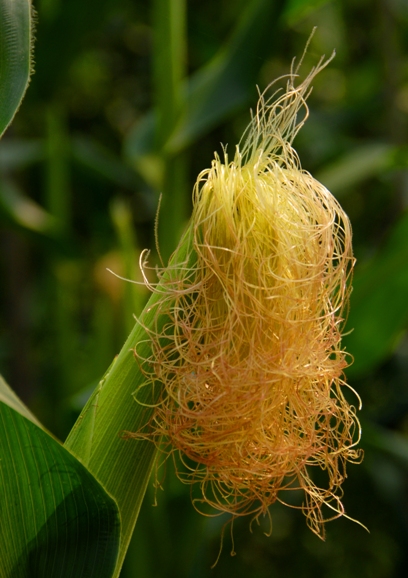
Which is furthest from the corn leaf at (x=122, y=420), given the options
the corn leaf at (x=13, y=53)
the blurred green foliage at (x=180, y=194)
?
the blurred green foliage at (x=180, y=194)

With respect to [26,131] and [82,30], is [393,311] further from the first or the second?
[26,131]

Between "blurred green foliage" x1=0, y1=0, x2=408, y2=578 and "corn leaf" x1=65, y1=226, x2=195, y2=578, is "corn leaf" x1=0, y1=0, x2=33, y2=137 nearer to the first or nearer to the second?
"corn leaf" x1=65, y1=226, x2=195, y2=578

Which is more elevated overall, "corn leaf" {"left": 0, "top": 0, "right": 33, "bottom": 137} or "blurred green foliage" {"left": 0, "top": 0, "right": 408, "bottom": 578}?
"corn leaf" {"left": 0, "top": 0, "right": 33, "bottom": 137}

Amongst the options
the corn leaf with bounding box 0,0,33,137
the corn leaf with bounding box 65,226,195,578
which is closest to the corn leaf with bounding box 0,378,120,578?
the corn leaf with bounding box 65,226,195,578

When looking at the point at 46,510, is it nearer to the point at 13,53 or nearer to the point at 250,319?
the point at 250,319

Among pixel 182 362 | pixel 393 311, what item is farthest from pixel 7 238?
pixel 182 362
